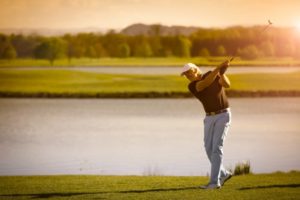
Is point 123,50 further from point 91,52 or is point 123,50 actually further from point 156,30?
point 156,30

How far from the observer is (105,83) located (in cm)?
1438

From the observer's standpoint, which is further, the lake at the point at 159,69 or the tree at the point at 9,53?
the tree at the point at 9,53

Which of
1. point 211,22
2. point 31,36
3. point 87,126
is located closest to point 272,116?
point 211,22

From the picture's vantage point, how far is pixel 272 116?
13172mm

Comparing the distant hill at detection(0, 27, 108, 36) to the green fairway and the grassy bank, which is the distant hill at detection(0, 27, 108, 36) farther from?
the green fairway

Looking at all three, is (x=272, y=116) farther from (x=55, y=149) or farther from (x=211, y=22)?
(x=55, y=149)

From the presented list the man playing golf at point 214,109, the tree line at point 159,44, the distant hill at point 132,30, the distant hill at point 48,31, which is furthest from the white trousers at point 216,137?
the distant hill at point 48,31

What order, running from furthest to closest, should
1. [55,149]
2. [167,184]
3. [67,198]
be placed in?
[55,149]
[167,184]
[67,198]

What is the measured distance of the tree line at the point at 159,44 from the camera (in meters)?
12.4

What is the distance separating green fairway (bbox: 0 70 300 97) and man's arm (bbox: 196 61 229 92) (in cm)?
604

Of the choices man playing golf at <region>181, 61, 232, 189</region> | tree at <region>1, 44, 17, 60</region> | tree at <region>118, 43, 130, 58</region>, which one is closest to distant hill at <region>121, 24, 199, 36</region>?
tree at <region>118, 43, 130, 58</region>

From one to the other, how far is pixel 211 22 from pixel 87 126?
3016 mm

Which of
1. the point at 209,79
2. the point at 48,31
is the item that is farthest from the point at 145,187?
the point at 48,31

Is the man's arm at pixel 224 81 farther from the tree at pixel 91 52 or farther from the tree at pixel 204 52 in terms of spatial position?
the tree at pixel 91 52
